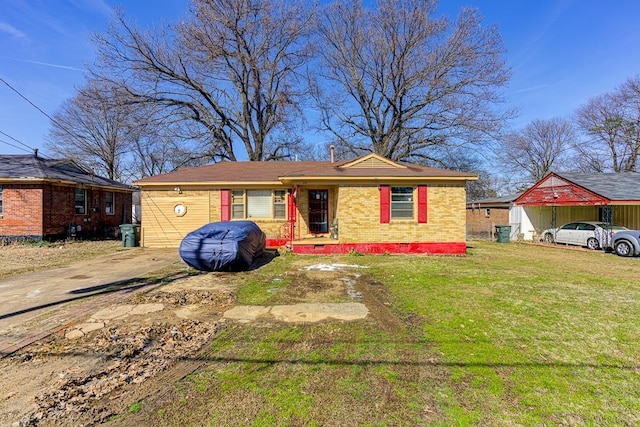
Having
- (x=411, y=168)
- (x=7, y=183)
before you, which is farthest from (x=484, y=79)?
(x=7, y=183)

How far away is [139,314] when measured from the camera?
15.8ft

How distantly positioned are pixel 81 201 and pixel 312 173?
Result: 13489 mm

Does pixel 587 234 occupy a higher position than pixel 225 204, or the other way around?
pixel 225 204

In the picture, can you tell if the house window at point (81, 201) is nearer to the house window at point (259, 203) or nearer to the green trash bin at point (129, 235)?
the green trash bin at point (129, 235)

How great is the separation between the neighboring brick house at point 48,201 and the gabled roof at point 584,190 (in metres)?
24.7

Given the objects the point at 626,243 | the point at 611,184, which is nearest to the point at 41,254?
the point at 626,243

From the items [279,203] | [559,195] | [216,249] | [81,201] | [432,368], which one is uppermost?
[559,195]

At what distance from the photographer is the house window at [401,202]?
1149 cm

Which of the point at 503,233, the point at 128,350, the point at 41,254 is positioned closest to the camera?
the point at 128,350

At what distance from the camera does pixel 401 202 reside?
1152cm

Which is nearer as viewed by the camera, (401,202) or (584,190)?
(401,202)

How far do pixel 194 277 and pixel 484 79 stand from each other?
71.5ft

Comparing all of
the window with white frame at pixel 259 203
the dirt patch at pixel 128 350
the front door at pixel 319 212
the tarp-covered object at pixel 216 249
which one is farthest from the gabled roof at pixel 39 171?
the dirt patch at pixel 128 350

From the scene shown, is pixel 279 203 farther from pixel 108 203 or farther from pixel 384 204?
pixel 108 203
